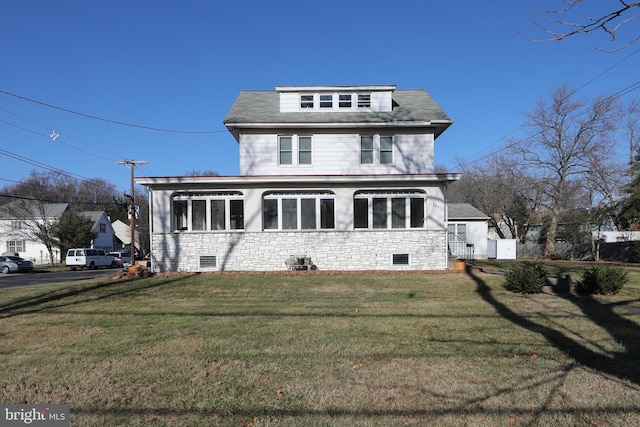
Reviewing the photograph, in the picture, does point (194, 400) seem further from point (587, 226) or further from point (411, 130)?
point (587, 226)

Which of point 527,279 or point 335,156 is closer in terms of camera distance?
point 527,279

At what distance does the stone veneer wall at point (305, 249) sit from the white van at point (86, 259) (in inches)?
850

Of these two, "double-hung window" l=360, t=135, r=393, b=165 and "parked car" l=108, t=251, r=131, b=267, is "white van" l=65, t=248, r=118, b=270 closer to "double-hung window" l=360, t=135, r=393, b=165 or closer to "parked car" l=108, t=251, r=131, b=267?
"parked car" l=108, t=251, r=131, b=267

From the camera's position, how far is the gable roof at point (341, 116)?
17.9 meters

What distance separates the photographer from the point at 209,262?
16.5m

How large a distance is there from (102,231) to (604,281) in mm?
55966

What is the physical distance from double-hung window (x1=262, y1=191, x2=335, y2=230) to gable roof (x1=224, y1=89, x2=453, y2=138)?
343 cm

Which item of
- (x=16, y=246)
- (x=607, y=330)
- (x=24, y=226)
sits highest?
(x=24, y=226)

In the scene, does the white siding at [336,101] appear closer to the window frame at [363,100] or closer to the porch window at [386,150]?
the window frame at [363,100]

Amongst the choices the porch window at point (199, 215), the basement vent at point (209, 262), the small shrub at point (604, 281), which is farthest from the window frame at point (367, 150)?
the small shrub at point (604, 281)

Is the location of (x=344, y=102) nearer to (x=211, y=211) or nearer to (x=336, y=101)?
(x=336, y=101)

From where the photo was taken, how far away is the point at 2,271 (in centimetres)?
3144

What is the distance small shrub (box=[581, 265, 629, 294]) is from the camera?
10820 mm

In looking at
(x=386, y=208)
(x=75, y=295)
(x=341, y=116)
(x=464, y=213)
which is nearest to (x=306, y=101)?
(x=341, y=116)
